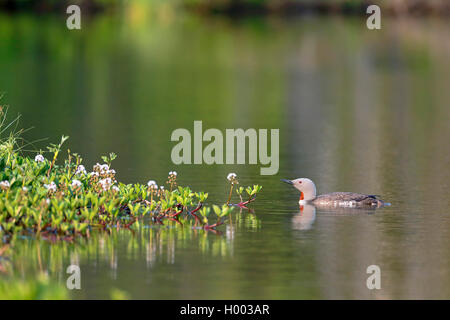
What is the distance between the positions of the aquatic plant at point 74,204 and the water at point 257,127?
30 centimetres

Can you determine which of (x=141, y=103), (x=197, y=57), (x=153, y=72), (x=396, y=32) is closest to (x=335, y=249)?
(x=141, y=103)

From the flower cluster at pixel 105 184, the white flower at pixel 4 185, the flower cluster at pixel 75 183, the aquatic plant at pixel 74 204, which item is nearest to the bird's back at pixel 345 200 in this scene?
the aquatic plant at pixel 74 204

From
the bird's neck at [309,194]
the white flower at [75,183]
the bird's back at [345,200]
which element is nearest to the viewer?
the white flower at [75,183]

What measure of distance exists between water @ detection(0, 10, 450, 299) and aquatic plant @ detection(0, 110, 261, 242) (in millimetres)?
303

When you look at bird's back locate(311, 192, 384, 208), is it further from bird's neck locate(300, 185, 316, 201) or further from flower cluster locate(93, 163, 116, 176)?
flower cluster locate(93, 163, 116, 176)

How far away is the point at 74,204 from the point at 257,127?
516 inches

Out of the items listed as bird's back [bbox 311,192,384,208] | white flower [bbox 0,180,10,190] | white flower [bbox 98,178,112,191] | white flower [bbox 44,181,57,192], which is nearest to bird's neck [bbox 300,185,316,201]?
bird's back [bbox 311,192,384,208]

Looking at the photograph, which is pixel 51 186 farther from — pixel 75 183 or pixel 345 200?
pixel 345 200

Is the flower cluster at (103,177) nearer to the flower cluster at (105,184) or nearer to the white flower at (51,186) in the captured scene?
the flower cluster at (105,184)

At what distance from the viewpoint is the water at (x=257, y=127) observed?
11.0 meters

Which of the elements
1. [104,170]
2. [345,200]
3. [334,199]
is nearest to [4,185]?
[104,170]

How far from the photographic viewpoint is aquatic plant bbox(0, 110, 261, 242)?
40.1ft

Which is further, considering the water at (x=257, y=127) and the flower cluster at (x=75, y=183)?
the flower cluster at (x=75, y=183)

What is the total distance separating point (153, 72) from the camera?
129ft
